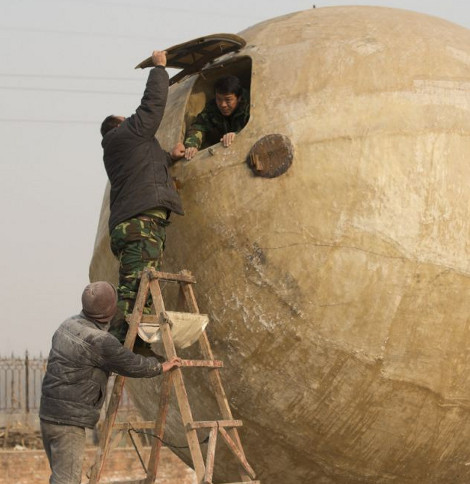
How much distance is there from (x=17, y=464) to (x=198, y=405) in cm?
1224

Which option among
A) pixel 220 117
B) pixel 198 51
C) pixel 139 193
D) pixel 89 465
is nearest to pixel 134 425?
pixel 139 193

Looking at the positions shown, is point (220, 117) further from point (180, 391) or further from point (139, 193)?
point (180, 391)

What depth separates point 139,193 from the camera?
6.50m

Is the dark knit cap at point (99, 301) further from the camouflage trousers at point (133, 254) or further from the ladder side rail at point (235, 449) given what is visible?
the ladder side rail at point (235, 449)

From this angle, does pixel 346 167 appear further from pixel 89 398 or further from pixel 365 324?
pixel 89 398

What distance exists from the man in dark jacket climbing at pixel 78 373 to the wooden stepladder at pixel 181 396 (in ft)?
0.55

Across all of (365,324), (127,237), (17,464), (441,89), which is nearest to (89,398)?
(127,237)

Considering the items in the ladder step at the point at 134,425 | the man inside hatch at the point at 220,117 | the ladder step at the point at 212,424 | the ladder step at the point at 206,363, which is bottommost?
the ladder step at the point at 134,425

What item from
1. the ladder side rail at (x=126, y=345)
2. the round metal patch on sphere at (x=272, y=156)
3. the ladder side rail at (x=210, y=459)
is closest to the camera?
the ladder side rail at (x=210, y=459)

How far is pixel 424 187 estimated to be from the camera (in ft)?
20.5

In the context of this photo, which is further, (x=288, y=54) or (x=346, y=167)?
(x=288, y=54)

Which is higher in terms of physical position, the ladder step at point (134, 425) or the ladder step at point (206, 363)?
the ladder step at point (206, 363)

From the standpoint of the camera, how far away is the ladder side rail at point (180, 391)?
5773 mm

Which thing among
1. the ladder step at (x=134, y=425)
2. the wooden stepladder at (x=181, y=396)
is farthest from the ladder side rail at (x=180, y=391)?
the ladder step at (x=134, y=425)
